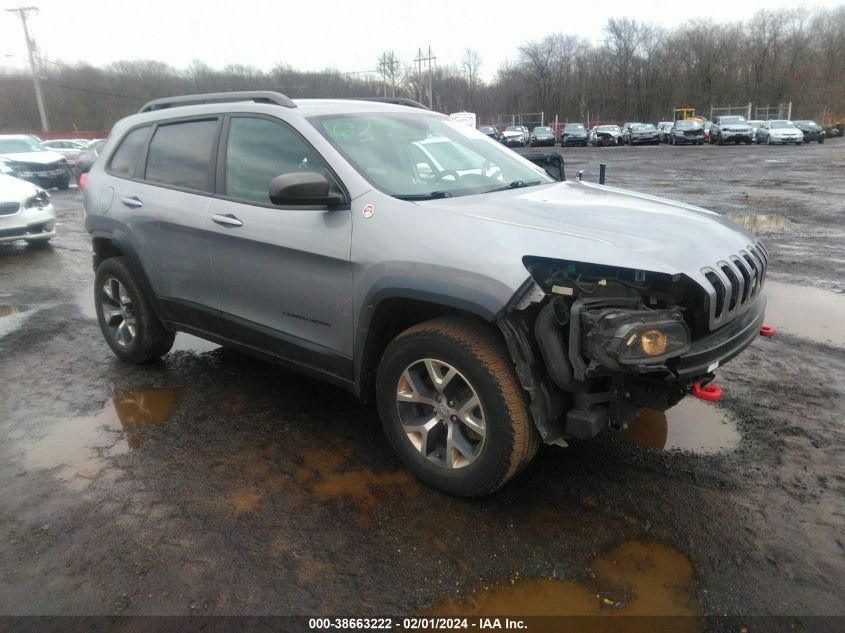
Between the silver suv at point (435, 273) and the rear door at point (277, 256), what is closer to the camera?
the silver suv at point (435, 273)

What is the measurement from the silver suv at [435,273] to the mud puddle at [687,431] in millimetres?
810

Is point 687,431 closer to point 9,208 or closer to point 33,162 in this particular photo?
point 9,208

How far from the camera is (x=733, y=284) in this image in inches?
110

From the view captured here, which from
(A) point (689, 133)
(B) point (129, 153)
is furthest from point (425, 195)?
(A) point (689, 133)

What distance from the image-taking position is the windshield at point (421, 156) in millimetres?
3307

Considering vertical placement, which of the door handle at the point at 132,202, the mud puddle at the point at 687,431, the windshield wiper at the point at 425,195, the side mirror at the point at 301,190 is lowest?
the mud puddle at the point at 687,431

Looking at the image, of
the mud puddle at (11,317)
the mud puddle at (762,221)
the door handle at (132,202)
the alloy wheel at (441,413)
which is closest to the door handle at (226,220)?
the door handle at (132,202)

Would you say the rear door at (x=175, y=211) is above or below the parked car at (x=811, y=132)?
above

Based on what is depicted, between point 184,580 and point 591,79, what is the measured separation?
94.1 meters

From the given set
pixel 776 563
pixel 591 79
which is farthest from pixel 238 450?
pixel 591 79

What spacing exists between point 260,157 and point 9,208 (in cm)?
817

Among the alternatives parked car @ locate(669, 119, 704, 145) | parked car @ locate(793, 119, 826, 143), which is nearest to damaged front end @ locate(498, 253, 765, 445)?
parked car @ locate(669, 119, 704, 145)

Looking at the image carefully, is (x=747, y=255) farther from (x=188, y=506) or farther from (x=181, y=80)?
(x=181, y=80)

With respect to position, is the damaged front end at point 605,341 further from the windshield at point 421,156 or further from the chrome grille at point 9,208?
the chrome grille at point 9,208
